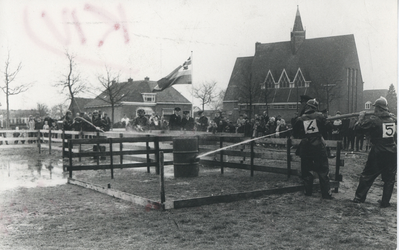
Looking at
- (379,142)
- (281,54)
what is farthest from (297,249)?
(281,54)

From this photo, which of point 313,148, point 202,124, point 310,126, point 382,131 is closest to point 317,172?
point 313,148

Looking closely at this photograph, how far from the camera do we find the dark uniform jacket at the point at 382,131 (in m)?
7.04

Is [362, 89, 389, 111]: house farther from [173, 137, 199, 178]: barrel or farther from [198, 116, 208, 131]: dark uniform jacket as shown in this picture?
[173, 137, 199, 178]: barrel

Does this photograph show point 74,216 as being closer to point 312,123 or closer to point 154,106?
point 312,123

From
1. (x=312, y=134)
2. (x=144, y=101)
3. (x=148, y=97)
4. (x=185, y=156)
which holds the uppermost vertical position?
(x=148, y=97)

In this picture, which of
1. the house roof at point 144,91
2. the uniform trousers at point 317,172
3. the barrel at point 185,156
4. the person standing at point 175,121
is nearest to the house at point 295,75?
the house roof at point 144,91

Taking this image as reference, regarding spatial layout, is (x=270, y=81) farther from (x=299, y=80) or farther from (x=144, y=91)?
(x=144, y=91)

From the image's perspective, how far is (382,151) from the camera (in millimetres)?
7074

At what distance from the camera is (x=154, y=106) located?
58.6 m

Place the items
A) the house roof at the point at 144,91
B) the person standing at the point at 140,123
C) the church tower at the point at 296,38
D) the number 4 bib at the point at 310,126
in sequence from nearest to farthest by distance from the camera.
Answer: the number 4 bib at the point at 310,126 → the person standing at the point at 140,123 → the church tower at the point at 296,38 → the house roof at the point at 144,91

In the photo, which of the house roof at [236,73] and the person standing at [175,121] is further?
the house roof at [236,73]

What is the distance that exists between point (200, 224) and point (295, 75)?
47.6 m

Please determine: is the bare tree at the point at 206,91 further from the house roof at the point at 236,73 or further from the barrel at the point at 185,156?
the barrel at the point at 185,156

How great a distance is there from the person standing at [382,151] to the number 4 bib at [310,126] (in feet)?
2.88
